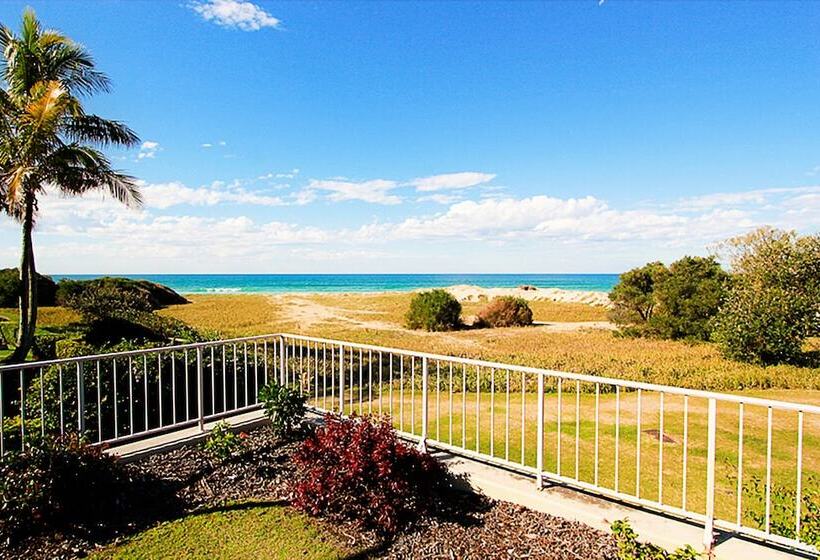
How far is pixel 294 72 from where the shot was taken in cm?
1224

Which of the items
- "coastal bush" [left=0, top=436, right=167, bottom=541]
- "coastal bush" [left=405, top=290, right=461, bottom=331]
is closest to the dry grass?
"coastal bush" [left=405, top=290, right=461, bottom=331]

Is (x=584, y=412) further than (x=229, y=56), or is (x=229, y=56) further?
(x=229, y=56)

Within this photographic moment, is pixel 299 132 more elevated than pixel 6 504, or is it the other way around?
pixel 299 132

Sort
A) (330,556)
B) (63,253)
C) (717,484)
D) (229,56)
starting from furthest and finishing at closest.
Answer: (63,253) → (229,56) → (717,484) → (330,556)

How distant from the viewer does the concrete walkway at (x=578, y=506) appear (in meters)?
2.79

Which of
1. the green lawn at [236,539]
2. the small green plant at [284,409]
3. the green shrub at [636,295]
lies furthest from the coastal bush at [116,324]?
the green shrub at [636,295]

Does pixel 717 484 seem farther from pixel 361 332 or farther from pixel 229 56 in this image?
pixel 361 332

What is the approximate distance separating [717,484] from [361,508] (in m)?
3.29

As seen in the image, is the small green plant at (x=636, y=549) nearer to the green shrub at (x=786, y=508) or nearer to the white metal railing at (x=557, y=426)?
the white metal railing at (x=557, y=426)

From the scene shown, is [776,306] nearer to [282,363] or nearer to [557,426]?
[557,426]

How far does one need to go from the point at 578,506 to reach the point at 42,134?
1129 cm

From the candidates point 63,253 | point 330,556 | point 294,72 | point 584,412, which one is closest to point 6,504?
point 330,556

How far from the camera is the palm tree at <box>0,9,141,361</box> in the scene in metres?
8.95

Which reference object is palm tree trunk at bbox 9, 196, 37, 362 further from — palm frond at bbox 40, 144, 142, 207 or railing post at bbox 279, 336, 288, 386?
railing post at bbox 279, 336, 288, 386
